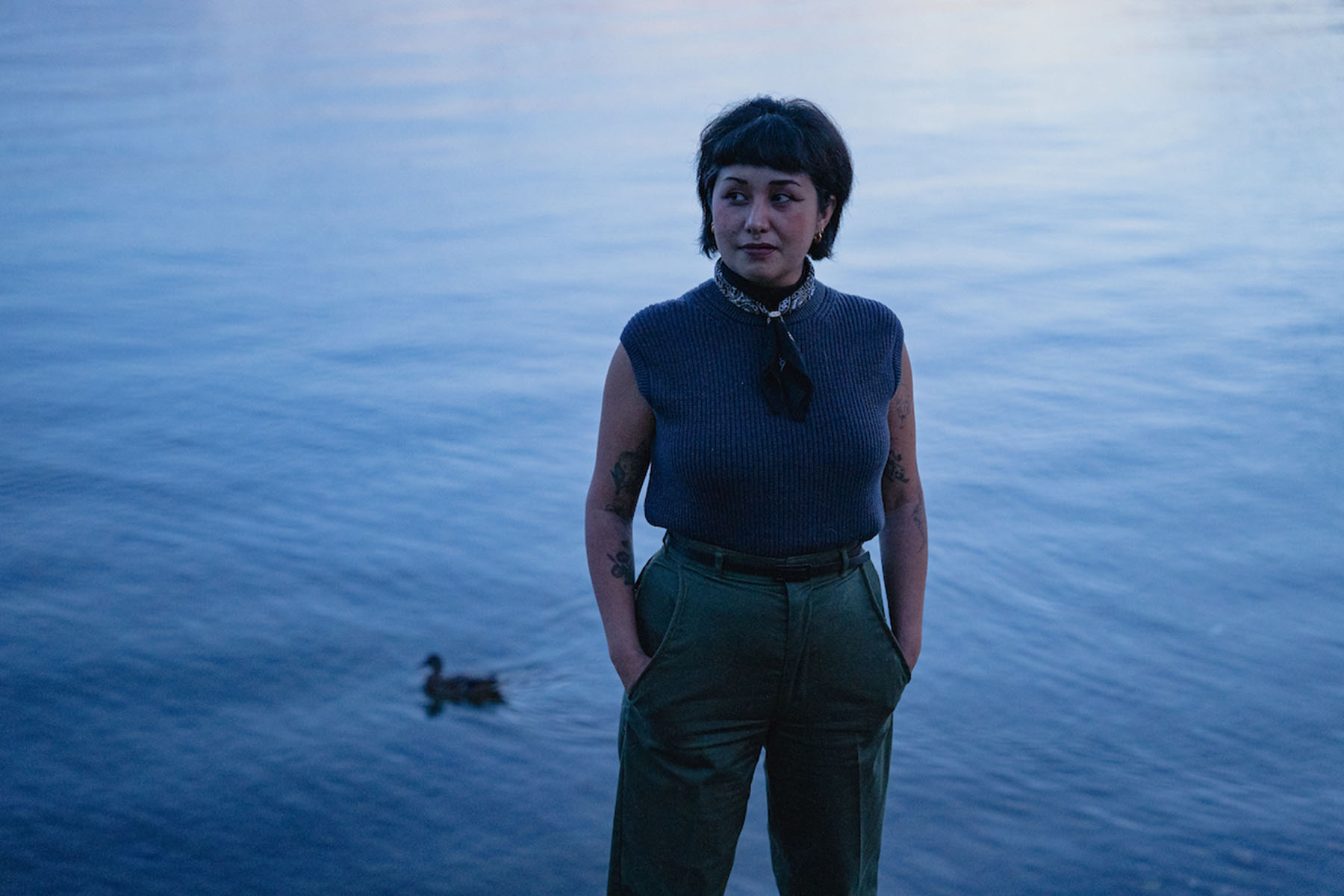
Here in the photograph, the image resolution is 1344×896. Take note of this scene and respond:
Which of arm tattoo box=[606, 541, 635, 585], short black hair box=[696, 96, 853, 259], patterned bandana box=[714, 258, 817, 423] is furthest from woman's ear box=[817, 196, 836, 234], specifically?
arm tattoo box=[606, 541, 635, 585]

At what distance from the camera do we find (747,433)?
240 centimetres

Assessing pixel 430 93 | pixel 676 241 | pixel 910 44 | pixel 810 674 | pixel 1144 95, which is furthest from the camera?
pixel 910 44

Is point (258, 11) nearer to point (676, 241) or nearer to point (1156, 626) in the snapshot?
point (676, 241)

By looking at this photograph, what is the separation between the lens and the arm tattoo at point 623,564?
2553 millimetres

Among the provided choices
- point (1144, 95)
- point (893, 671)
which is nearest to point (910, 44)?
point (1144, 95)

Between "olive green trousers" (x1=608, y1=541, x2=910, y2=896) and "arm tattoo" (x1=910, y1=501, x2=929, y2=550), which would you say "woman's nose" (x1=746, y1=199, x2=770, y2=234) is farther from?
"arm tattoo" (x1=910, y1=501, x2=929, y2=550)

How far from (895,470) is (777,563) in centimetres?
40

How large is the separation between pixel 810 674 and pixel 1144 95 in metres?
15.6

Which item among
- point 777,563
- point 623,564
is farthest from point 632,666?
point 777,563

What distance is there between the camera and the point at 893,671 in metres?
2.50

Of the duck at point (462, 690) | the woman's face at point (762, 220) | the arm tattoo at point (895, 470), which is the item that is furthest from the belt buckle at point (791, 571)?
the duck at point (462, 690)

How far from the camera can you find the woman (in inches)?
94.8

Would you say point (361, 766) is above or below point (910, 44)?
below

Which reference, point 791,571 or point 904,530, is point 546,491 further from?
point 791,571
